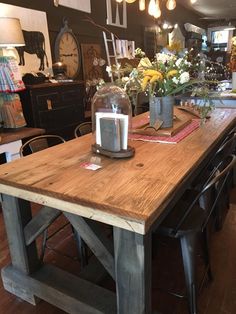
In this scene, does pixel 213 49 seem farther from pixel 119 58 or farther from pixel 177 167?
pixel 177 167

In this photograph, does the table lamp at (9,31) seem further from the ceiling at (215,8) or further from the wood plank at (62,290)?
the ceiling at (215,8)

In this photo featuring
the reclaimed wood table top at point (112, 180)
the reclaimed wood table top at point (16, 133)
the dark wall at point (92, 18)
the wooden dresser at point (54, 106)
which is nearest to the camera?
the reclaimed wood table top at point (112, 180)

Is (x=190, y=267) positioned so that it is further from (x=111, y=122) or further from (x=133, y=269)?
(x=111, y=122)

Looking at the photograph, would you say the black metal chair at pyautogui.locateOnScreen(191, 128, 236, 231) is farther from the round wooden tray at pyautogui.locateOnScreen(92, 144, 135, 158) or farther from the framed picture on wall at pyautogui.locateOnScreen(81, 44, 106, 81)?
the framed picture on wall at pyautogui.locateOnScreen(81, 44, 106, 81)

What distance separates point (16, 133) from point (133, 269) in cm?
216

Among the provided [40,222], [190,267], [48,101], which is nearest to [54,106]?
[48,101]

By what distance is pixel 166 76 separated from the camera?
73.9 inches

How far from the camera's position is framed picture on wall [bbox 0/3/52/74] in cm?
329

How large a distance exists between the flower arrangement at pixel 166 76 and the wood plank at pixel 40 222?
3.31ft

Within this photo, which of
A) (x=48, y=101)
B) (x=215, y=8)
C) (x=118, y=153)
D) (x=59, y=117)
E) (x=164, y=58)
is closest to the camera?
(x=118, y=153)

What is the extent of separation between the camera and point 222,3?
315 inches

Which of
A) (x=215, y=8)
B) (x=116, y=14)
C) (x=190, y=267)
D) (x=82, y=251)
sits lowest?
(x=82, y=251)

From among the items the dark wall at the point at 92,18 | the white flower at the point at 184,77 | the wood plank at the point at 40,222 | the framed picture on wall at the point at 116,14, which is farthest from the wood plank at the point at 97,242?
the framed picture on wall at the point at 116,14

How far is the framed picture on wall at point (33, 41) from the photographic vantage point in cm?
329
